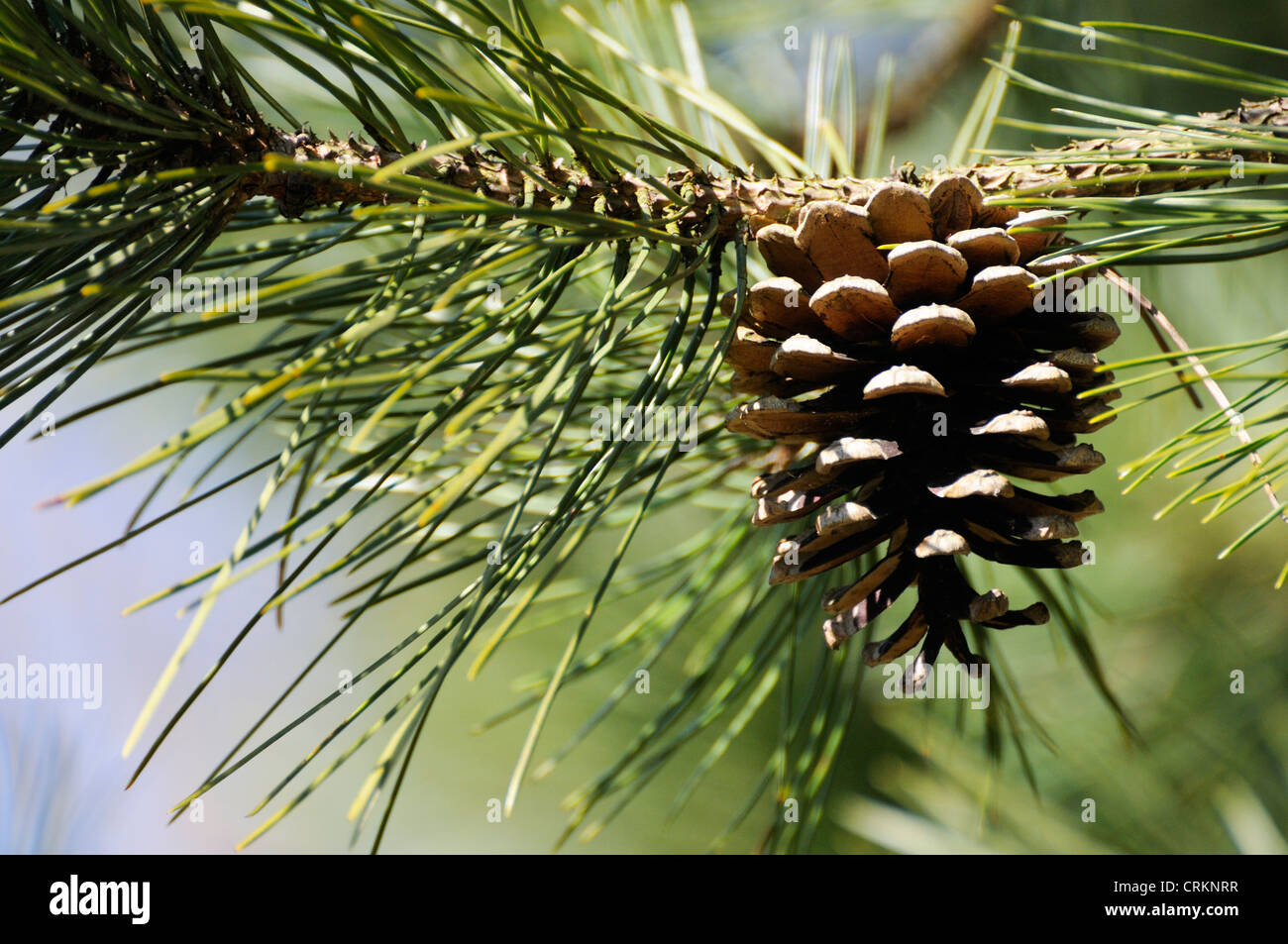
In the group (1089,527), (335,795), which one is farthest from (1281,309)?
(335,795)

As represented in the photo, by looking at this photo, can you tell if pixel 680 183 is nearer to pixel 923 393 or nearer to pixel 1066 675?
pixel 923 393

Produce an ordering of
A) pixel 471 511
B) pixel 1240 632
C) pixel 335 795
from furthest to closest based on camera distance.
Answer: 1. pixel 335 795
2. pixel 471 511
3. pixel 1240 632

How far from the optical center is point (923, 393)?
0.31 meters

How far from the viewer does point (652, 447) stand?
1.01 ft

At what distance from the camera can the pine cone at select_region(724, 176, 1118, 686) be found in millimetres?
296

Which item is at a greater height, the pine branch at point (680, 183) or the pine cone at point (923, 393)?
the pine branch at point (680, 183)

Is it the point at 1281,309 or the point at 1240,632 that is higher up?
the point at 1281,309

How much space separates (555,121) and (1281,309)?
0.65 meters

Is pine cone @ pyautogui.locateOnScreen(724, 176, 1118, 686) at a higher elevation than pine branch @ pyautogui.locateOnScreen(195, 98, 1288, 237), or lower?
lower

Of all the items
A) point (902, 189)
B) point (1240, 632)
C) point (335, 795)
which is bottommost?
point (335, 795)

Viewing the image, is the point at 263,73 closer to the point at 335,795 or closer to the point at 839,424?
the point at 839,424

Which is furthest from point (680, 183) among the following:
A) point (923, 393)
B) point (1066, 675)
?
point (1066, 675)

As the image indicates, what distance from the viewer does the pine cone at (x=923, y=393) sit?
296 mm
